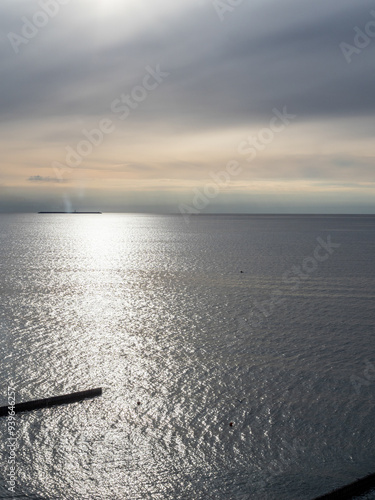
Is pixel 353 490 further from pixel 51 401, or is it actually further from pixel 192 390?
pixel 51 401

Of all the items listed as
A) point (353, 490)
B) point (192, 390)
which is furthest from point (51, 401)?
point (353, 490)

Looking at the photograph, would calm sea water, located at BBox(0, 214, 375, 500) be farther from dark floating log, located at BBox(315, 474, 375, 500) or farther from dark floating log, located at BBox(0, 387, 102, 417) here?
dark floating log, located at BBox(315, 474, 375, 500)

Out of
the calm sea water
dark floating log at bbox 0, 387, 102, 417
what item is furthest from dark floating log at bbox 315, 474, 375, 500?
dark floating log at bbox 0, 387, 102, 417

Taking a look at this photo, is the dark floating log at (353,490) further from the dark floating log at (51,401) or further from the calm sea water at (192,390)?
the dark floating log at (51,401)

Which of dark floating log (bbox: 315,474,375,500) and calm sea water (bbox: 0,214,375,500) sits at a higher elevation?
calm sea water (bbox: 0,214,375,500)

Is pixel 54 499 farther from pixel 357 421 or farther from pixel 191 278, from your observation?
pixel 191 278

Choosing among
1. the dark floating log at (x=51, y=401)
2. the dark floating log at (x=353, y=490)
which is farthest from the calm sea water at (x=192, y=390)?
the dark floating log at (x=353, y=490)

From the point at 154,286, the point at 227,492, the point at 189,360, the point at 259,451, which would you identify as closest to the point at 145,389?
the point at 189,360
